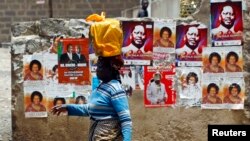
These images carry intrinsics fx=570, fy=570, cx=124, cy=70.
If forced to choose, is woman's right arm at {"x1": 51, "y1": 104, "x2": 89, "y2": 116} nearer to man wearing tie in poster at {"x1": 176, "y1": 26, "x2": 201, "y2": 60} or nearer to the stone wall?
man wearing tie in poster at {"x1": 176, "y1": 26, "x2": 201, "y2": 60}

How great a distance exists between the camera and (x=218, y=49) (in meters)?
5.67

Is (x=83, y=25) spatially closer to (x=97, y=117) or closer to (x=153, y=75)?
(x=153, y=75)

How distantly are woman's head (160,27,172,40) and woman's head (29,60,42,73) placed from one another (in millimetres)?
1252

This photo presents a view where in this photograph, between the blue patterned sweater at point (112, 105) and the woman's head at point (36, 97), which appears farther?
the woman's head at point (36, 97)

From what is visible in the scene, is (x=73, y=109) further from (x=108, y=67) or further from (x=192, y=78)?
(x=192, y=78)

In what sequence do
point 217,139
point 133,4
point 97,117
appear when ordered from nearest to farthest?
point 97,117
point 217,139
point 133,4

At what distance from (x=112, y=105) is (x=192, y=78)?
7.01 ft

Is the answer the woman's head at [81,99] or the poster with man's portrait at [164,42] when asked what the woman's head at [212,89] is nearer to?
the poster with man's portrait at [164,42]

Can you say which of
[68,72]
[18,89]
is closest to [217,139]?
[68,72]

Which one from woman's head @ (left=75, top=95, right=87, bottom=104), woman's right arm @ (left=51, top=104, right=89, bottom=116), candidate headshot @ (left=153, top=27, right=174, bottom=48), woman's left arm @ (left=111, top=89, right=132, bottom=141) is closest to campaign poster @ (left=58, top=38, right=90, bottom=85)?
woman's head @ (left=75, top=95, right=87, bottom=104)

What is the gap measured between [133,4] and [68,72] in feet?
49.6

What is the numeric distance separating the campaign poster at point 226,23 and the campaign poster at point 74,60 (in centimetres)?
128

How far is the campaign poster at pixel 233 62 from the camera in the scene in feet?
18.6

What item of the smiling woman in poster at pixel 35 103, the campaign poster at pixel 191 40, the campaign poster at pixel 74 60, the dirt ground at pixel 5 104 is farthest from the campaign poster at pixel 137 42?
the dirt ground at pixel 5 104
